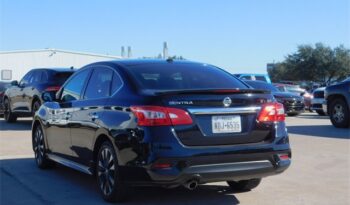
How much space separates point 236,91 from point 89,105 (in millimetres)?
1896

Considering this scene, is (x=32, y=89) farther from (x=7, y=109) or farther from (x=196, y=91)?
(x=196, y=91)

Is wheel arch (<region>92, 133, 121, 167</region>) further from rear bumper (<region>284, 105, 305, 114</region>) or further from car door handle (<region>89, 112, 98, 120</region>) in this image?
rear bumper (<region>284, 105, 305, 114</region>)

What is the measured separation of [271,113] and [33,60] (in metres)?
38.4

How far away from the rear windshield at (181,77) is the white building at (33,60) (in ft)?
107

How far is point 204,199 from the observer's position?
630 centimetres

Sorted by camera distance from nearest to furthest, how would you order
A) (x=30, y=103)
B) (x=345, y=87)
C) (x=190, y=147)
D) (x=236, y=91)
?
(x=190, y=147) → (x=236, y=91) → (x=345, y=87) → (x=30, y=103)

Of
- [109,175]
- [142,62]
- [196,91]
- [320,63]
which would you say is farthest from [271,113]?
[320,63]

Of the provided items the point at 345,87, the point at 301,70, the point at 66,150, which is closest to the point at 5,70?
the point at 345,87

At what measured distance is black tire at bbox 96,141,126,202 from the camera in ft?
19.2

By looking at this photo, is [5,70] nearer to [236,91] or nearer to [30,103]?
[30,103]

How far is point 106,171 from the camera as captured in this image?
6.11 m

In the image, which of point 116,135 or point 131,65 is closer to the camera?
point 116,135

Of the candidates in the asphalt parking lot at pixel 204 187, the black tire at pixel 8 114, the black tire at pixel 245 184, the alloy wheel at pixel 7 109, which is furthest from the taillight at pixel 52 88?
the black tire at pixel 245 184

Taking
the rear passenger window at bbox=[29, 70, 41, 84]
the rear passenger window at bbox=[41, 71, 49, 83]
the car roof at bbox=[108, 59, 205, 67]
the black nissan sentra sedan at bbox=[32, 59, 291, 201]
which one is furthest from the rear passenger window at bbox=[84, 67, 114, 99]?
the rear passenger window at bbox=[29, 70, 41, 84]
